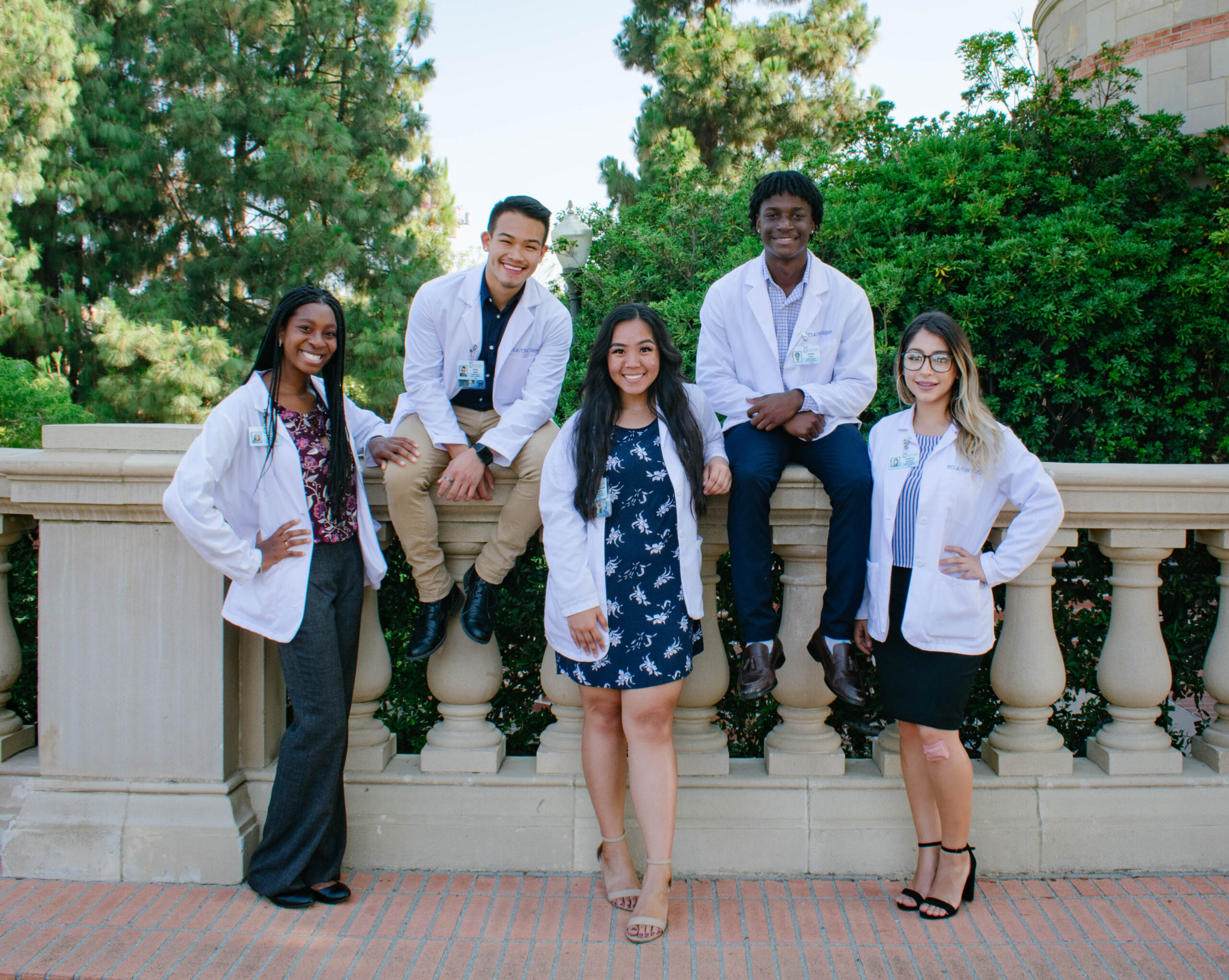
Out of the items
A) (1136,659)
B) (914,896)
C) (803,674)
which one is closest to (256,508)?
(803,674)

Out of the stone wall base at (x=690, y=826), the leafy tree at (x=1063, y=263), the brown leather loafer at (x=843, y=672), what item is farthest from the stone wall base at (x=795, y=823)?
the leafy tree at (x=1063, y=263)

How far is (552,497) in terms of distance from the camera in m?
2.87

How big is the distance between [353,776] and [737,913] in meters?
1.43

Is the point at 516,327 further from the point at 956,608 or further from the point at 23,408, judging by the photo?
the point at 23,408

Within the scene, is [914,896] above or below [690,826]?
below

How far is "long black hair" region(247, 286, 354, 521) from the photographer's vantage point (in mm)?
2938

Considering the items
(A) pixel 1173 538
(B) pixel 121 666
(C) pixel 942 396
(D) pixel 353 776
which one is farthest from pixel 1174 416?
(B) pixel 121 666

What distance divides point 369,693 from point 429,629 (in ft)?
1.21

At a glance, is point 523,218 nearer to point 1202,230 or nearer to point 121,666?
point 121,666

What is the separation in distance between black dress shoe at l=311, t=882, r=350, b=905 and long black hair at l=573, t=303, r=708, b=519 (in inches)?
59.0

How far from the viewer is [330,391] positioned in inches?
119

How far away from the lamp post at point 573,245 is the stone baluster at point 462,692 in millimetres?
6855

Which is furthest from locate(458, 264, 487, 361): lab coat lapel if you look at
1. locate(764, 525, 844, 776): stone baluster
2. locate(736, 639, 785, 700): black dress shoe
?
locate(736, 639, 785, 700): black dress shoe

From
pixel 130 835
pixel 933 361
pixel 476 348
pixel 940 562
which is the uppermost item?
pixel 476 348
